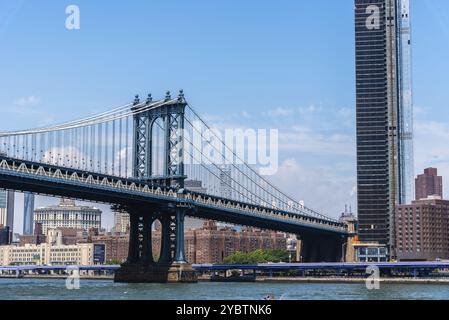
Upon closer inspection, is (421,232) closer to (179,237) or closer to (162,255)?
(179,237)

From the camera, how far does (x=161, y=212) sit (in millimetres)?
90812

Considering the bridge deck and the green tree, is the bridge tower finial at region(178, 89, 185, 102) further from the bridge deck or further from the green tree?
the green tree

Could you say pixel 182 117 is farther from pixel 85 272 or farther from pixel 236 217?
pixel 85 272

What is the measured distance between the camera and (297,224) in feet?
367

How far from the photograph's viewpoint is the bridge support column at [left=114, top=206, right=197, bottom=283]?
86.4 m

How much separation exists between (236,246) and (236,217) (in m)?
87.0

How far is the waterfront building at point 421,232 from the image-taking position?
13925 centimetres

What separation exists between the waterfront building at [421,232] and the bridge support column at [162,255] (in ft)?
194

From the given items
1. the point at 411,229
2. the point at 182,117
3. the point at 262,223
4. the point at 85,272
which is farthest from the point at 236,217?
the point at 85,272

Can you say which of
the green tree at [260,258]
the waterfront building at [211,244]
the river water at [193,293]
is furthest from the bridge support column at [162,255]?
the waterfront building at [211,244]

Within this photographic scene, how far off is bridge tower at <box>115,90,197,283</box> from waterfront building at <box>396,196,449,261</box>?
56938 mm

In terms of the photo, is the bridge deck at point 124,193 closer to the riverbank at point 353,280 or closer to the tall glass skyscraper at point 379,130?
the riverbank at point 353,280

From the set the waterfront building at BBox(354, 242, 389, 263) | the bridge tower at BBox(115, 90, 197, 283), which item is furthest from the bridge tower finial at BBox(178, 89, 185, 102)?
the waterfront building at BBox(354, 242, 389, 263)

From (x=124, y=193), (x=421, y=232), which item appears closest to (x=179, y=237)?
(x=124, y=193)
